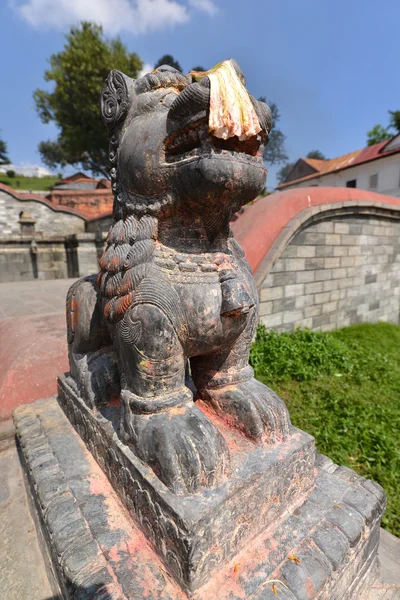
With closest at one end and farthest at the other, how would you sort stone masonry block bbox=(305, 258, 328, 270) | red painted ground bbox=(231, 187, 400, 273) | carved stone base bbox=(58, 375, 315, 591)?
carved stone base bbox=(58, 375, 315, 591) < red painted ground bbox=(231, 187, 400, 273) < stone masonry block bbox=(305, 258, 328, 270)

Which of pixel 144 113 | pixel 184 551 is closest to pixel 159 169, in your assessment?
pixel 144 113

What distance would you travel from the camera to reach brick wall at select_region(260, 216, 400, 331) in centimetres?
387

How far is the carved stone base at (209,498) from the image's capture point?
97 cm

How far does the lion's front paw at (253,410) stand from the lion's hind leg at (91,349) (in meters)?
0.48

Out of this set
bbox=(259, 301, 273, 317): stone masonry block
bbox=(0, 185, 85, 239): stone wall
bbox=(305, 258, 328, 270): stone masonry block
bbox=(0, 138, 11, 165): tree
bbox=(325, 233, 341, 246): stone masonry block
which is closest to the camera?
bbox=(259, 301, 273, 317): stone masonry block

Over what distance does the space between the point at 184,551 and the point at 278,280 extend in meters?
3.14

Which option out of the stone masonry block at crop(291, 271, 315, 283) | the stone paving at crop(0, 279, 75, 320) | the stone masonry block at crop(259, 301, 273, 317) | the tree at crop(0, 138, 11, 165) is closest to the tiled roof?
the stone masonry block at crop(291, 271, 315, 283)

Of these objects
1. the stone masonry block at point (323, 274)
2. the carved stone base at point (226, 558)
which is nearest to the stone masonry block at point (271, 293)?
the stone masonry block at point (323, 274)

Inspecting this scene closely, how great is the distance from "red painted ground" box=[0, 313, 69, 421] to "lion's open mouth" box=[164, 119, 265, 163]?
200 cm

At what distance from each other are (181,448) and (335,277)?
4100 millimetres

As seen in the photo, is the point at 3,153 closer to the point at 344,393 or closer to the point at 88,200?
the point at 88,200

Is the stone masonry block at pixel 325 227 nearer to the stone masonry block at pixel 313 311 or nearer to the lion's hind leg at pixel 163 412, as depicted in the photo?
the stone masonry block at pixel 313 311

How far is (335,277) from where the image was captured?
4.59 meters

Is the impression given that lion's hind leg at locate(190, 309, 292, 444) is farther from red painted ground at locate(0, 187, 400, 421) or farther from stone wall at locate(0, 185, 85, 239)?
stone wall at locate(0, 185, 85, 239)
